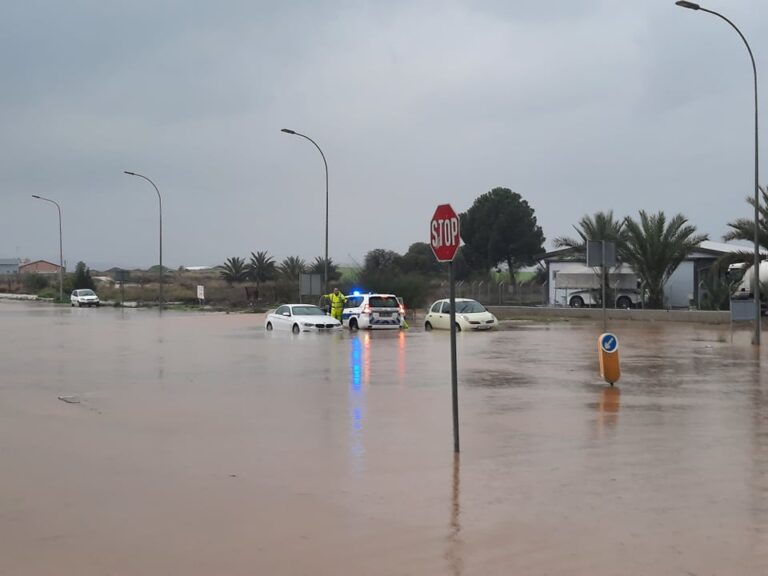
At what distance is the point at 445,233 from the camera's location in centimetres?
910

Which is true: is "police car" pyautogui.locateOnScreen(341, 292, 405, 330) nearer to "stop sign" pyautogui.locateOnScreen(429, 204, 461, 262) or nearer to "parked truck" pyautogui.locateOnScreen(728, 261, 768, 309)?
"parked truck" pyautogui.locateOnScreen(728, 261, 768, 309)

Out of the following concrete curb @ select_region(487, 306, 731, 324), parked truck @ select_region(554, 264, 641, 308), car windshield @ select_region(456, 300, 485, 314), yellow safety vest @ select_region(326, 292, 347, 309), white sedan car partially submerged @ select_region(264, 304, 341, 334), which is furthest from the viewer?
parked truck @ select_region(554, 264, 641, 308)

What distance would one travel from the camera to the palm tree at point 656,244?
42312 millimetres

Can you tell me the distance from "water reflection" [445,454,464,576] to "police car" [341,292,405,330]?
26047 millimetres

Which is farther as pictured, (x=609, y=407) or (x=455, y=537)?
(x=609, y=407)

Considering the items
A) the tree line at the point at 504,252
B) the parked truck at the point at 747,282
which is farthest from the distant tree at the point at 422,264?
the parked truck at the point at 747,282

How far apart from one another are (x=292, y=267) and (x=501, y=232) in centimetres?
2127

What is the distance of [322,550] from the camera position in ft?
20.7

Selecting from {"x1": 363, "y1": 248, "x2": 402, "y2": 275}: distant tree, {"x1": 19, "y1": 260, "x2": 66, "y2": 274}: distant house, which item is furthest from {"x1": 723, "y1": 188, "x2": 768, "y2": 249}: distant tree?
{"x1": 19, "y1": 260, "x2": 66, "y2": 274}: distant house

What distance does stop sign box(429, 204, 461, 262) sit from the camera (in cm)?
892

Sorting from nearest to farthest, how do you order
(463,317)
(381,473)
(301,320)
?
(381,473)
(301,320)
(463,317)

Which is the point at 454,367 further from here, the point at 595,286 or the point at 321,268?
the point at 321,268

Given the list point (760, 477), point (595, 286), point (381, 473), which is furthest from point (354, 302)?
point (760, 477)

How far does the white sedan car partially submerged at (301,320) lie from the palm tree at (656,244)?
15.7 meters
